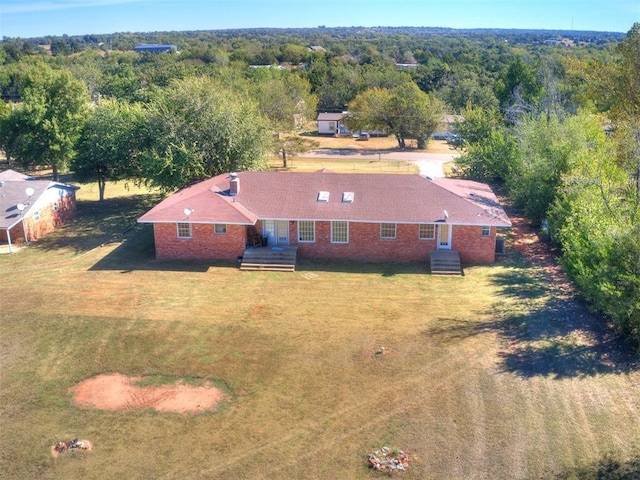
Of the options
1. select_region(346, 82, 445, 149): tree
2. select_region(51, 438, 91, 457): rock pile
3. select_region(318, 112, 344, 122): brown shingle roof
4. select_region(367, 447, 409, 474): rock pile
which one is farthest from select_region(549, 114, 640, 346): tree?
select_region(318, 112, 344, 122): brown shingle roof

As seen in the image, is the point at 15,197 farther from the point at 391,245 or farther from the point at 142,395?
the point at 391,245

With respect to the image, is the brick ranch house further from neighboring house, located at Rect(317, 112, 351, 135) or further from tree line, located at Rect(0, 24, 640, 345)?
neighboring house, located at Rect(317, 112, 351, 135)

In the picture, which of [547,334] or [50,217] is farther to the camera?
[50,217]

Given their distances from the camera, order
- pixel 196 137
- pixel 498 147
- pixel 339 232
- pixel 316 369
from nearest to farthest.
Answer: pixel 316 369 < pixel 339 232 < pixel 196 137 < pixel 498 147

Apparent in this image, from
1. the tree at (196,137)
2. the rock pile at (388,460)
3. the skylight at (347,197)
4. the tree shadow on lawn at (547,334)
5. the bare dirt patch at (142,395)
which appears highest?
the tree at (196,137)

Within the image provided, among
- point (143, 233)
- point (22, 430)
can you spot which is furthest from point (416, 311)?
point (143, 233)

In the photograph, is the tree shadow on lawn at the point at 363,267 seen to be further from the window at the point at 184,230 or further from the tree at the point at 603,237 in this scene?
the tree at the point at 603,237

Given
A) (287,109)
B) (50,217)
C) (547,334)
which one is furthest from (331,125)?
(547,334)

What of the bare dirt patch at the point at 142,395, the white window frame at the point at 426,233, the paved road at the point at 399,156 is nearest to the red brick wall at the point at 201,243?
the white window frame at the point at 426,233
